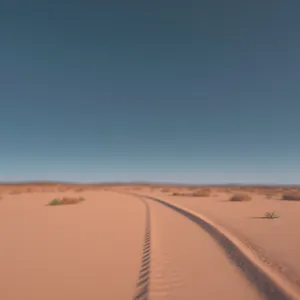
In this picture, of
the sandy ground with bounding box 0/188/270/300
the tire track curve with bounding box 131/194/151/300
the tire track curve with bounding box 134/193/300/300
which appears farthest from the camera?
the sandy ground with bounding box 0/188/270/300

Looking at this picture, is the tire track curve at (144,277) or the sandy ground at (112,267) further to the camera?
the sandy ground at (112,267)

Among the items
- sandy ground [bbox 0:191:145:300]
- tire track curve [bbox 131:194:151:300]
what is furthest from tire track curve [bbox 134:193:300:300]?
sandy ground [bbox 0:191:145:300]

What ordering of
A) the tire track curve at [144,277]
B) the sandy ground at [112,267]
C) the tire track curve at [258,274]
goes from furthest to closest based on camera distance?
the sandy ground at [112,267]
the tire track curve at [144,277]
the tire track curve at [258,274]

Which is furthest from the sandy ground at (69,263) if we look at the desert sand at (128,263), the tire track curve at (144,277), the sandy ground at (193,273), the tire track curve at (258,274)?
the tire track curve at (258,274)

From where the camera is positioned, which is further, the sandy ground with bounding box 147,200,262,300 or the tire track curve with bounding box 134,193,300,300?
the sandy ground with bounding box 147,200,262,300

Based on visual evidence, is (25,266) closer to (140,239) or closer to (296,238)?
(140,239)

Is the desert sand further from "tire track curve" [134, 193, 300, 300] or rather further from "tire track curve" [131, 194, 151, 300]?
"tire track curve" [134, 193, 300, 300]

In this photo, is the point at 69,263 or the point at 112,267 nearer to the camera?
the point at 112,267

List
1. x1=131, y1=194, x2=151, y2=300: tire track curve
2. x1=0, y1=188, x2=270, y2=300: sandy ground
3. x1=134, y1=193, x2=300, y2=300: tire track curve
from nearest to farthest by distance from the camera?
x1=134, y1=193, x2=300, y2=300: tire track curve
x1=131, y1=194, x2=151, y2=300: tire track curve
x1=0, y1=188, x2=270, y2=300: sandy ground

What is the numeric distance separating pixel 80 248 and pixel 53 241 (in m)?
1.51

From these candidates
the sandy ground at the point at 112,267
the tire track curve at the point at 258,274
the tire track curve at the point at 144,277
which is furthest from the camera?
the sandy ground at the point at 112,267

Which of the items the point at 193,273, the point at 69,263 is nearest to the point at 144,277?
the point at 193,273

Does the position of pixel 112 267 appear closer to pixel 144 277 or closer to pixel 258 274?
pixel 144 277

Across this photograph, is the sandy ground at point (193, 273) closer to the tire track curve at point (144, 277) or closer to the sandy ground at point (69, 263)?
the tire track curve at point (144, 277)
